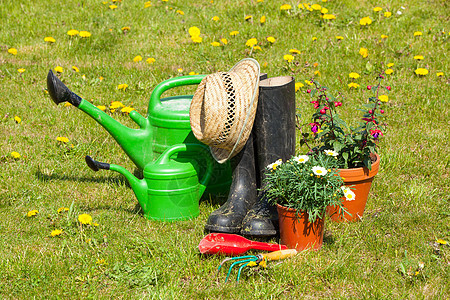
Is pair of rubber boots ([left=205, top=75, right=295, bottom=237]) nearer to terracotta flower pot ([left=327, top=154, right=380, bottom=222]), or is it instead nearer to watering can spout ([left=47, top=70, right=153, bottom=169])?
terracotta flower pot ([left=327, top=154, right=380, bottom=222])

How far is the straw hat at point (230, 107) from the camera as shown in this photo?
94.3 inches

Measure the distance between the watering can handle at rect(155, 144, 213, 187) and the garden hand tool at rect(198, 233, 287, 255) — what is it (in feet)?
1.63

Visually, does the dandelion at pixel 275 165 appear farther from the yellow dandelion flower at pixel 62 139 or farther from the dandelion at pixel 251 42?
the dandelion at pixel 251 42

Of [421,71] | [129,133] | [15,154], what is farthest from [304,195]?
[421,71]

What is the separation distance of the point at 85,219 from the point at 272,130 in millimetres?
1046

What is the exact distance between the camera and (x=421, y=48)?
4.32 m

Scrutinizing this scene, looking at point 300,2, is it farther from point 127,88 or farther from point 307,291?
point 307,291

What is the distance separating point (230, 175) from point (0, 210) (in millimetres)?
1306

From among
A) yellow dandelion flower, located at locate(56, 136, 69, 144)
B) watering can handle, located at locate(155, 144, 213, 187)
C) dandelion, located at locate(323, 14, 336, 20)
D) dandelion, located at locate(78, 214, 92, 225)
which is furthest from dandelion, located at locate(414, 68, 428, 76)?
dandelion, located at locate(78, 214, 92, 225)

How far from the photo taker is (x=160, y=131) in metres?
2.81

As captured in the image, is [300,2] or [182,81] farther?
[300,2]

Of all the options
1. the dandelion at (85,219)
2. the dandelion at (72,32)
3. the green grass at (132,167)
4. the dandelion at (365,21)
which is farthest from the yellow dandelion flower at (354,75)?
the dandelion at (72,32)

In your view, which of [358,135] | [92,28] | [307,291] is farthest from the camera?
[92,28]

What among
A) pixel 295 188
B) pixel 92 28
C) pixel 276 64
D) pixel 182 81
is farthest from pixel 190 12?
pixel 295 188
